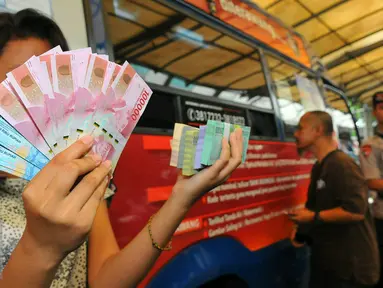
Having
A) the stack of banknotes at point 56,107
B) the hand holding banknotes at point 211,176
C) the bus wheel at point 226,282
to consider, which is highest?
the stack of banknotes at point 56,107

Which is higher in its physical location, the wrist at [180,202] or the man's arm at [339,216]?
the wrist at [180,202]

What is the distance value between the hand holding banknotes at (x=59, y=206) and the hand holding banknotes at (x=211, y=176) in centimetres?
37

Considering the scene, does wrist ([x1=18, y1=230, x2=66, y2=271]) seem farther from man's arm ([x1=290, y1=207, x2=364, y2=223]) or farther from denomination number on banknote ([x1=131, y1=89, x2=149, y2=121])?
man's arm ([x1=290, y1=207, x2=364, y2=223])

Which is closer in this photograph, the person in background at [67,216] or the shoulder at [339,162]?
the person in background at [67,216]

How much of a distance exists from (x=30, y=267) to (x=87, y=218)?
12 cm

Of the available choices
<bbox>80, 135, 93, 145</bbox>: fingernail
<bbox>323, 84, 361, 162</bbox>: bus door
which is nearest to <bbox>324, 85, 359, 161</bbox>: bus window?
<bbox>323, 84, 361, 162</bbox>: bus door

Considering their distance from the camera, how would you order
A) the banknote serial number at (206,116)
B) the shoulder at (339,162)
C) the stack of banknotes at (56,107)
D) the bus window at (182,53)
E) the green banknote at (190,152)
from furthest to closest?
the shoulder at (339,162), the banknote serial number at (206,116), the bus window at (182,53), the green banknote at (190,152), the stack of banknotes at (56,107)

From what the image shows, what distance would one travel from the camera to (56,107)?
0.69m

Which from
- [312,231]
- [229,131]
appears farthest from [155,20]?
[312,231]

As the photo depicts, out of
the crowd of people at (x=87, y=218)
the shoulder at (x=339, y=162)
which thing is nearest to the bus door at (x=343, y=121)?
the shoulder at (x=339, y=162)

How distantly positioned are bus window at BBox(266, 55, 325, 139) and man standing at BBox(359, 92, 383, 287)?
1.84ft

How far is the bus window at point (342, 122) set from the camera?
3670 millimetres

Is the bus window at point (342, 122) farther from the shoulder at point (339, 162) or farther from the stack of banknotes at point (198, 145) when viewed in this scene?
the stack of banknotes at point (198, 145)

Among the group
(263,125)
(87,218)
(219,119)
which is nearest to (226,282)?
(219,119)
